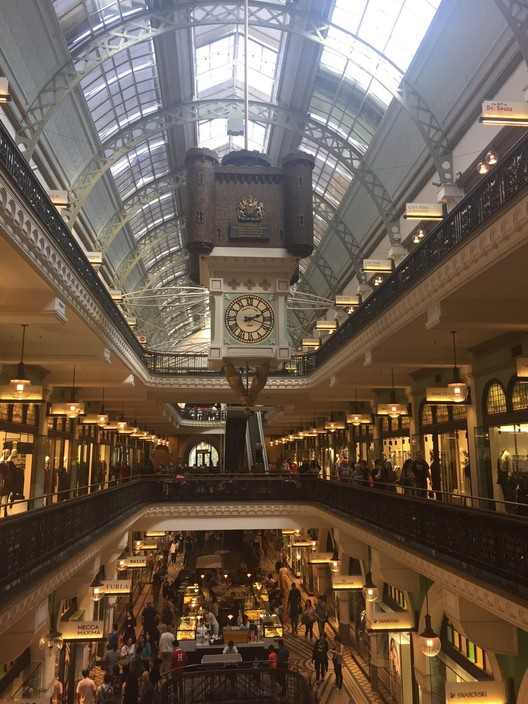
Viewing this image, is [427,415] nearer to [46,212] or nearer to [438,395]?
[438,395]

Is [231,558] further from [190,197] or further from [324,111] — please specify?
[190,197]

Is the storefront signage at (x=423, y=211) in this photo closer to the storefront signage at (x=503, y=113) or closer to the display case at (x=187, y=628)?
the storefront signage at (x=503, y=113)

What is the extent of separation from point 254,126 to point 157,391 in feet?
45.5

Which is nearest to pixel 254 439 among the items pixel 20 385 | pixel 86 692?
pixel 86 692

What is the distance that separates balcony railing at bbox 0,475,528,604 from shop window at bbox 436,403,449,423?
3531 millimetres

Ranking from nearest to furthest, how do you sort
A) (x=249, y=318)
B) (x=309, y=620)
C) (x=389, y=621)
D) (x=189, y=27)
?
(x=249, y=318)
(x=389, y=621)
(x=189, y=27)
(x=309, y=620)

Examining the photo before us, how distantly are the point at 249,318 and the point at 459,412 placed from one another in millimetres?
8595

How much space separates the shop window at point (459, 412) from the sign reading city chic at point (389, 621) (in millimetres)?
Answer: 5472

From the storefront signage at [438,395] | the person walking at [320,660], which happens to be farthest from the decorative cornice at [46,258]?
the person walking at [320,660]

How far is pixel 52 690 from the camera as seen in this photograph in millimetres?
15312

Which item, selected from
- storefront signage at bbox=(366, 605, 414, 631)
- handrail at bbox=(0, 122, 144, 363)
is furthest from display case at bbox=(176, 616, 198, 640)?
handrail at bbox=(0, 122, 144, 363)

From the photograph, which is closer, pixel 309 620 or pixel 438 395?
pixel 438 395

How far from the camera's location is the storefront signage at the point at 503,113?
1063 cm

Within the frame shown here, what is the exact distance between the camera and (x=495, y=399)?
48.4 feet
